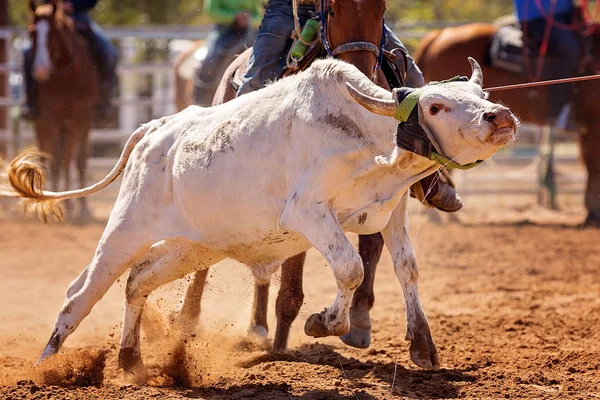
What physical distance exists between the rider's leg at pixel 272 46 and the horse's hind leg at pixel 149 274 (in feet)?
3.68

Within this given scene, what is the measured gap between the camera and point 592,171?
39.1 ft

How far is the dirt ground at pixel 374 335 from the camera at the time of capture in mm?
4703

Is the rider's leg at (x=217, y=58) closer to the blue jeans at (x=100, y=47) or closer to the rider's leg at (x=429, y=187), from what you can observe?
the blue jeans at (x=100, y=47)

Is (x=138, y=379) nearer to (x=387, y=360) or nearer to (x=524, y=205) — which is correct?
(x=387, y=360)

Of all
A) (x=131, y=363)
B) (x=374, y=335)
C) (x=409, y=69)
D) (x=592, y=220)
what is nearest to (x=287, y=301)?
(x=374, y=335)

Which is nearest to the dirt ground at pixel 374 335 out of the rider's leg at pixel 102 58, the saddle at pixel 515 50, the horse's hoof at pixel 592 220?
the horse's hoof at pixel 592 220

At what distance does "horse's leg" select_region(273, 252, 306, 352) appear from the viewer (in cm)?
565

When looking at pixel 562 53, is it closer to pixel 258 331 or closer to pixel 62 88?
pixel 62 88

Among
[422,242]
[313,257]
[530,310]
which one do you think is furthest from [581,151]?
[530,310]

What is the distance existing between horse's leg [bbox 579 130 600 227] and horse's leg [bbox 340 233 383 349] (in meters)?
6.28

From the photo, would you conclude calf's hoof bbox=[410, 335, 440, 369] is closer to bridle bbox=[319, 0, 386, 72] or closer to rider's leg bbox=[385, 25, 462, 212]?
rider's leg bbox=[385, 25, 462, 212]

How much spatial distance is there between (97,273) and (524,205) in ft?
30.5

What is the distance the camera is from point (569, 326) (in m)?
6.22

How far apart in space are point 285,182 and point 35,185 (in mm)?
1778
